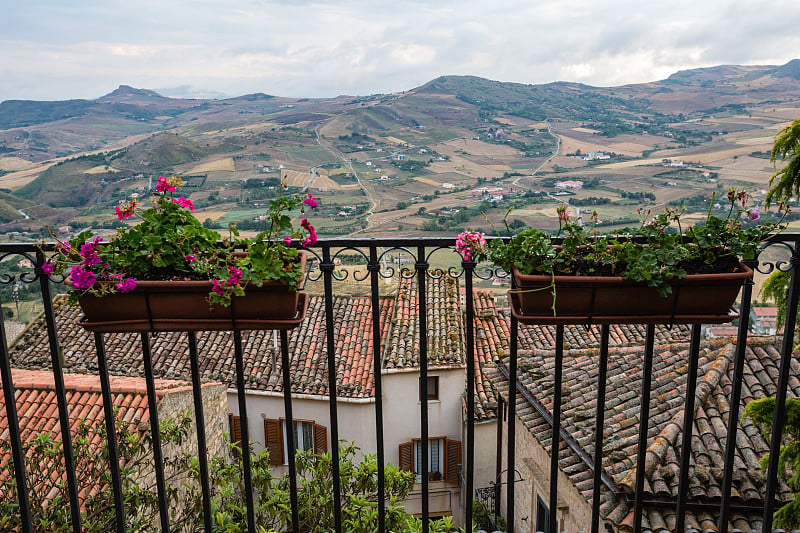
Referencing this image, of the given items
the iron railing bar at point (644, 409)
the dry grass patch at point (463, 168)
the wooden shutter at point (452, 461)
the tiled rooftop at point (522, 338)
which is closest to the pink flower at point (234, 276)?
the iron railing bar at point (644, 409)

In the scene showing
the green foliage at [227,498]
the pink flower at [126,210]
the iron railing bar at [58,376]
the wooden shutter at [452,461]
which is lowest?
the wooden shutter at [452,461]

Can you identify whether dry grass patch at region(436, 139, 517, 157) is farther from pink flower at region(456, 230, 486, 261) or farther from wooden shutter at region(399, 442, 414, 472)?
pink flower at region(456, 230, 486, 261)

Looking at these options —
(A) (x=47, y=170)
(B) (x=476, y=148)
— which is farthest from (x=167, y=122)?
(B) (x=476, y=148)

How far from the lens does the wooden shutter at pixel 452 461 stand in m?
13.1

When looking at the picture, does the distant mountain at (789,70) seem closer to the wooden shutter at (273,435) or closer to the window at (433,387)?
the window at (433,387)

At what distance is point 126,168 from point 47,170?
16.1 feet

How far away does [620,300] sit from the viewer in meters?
1.96

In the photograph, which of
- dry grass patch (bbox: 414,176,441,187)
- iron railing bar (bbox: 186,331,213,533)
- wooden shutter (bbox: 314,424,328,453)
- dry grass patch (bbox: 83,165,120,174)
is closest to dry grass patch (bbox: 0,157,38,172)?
dry grass patch (bbox: 83,165,120,174)

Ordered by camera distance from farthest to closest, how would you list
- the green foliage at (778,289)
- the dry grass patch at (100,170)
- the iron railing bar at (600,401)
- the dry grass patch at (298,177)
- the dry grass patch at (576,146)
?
the dry grass patch at (576,146)
the dry grass patch at (298,177)
the dry grass patch at (100,170)
the green foliage at (778,289)
the iron railing bar at (600,401)

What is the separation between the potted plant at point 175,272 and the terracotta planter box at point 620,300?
0.77 m

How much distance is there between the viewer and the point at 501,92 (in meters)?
60.9

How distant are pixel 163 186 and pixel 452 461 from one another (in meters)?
12.3

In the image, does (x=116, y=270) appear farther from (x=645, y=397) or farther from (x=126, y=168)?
(x=126, y=168)

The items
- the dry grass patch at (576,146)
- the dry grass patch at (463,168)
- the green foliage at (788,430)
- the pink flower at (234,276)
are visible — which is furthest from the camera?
the dry grass patch at (576,146)
